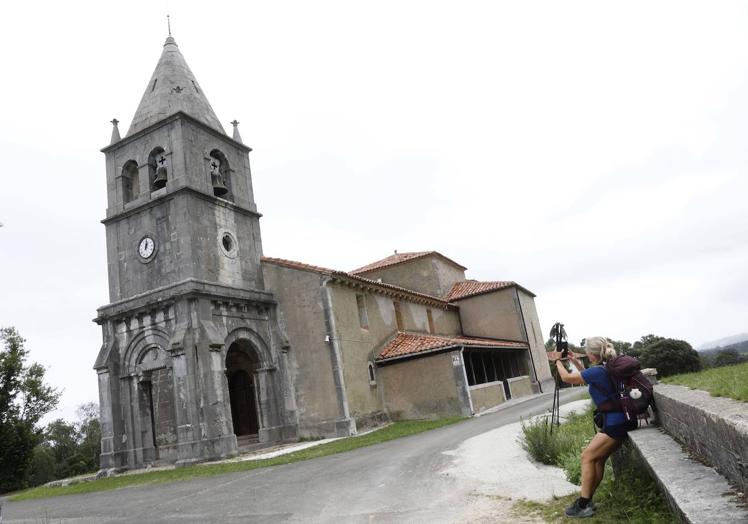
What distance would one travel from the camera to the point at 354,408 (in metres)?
19.4

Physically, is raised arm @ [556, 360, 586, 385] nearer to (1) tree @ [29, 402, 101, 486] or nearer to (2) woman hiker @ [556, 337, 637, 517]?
(2) woman hiker @ [556, 337, 637, 517]

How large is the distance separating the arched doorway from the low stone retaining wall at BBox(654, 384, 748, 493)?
56.0 feet

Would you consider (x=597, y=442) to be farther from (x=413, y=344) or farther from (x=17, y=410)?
(x=17, y=410)

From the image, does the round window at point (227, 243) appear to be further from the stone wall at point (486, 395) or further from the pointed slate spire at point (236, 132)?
the stone wall at point (486, 395)

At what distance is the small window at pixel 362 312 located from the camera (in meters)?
21.9

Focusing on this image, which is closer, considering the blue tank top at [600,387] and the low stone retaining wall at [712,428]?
the low stone retaining wall at [712,428]

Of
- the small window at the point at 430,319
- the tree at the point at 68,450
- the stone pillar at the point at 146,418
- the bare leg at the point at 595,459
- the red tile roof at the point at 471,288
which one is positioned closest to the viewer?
the bare leg at the point at 595,459

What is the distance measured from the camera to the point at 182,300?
1761 cm

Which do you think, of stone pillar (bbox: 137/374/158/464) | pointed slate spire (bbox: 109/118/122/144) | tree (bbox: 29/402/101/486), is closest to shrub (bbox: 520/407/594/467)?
stone pillar (bbox: 137/374/158/464)

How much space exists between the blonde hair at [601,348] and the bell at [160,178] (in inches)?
714

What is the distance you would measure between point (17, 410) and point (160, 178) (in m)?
17.3

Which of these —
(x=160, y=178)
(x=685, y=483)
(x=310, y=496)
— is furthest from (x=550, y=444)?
(x=160, y=178)

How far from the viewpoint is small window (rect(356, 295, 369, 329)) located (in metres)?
21.9

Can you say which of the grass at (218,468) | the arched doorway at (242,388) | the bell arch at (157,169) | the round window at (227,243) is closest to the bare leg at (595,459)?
the grass at (218,468)
